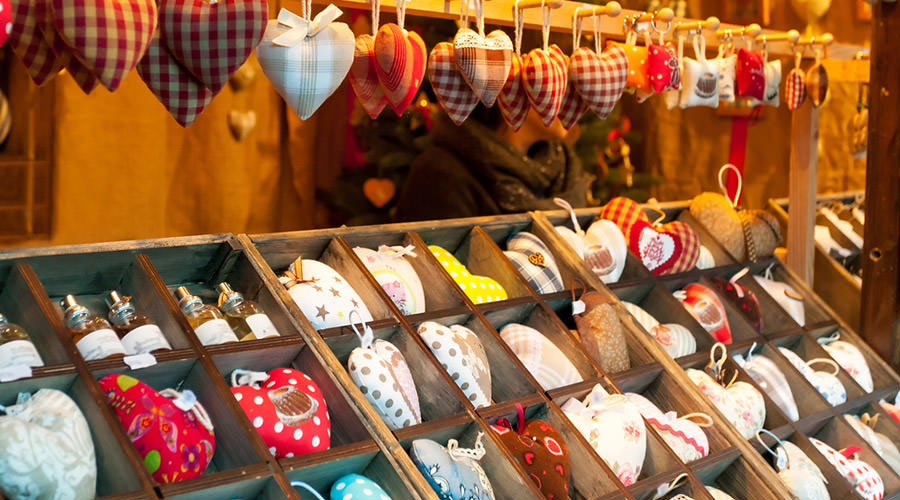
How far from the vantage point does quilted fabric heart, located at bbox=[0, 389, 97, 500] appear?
1.18 m

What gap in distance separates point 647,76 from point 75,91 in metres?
2.82

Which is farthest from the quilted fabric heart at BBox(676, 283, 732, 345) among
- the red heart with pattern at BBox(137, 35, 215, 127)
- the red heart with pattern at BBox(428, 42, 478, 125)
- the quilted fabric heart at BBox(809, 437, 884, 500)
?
the red heart with pattern at BBox(137, 35, 215, 127)

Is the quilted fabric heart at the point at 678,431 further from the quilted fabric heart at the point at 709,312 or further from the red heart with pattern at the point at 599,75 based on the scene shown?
the red heart with pattern at the point at 599,75

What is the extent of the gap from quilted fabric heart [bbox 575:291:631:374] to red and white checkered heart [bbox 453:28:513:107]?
55 centimetres

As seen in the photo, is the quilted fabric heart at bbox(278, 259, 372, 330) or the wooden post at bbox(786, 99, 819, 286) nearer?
the quilted fabric heart at bbox(278, 259, 372, 330)

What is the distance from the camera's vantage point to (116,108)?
4.17m

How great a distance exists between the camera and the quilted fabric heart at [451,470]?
4.80 feet

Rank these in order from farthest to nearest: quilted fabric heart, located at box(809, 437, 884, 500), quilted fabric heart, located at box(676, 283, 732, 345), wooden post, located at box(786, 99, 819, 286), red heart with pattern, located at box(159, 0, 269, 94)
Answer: wooden post, located at box(786, 99, 819, 286), quilted fabric heart, located at box(676, 283, 732, 345), quilted fabric heart, located at box(809, 437, 884, 500), red heart with pattern, located at box(159, 0, 269, 94)

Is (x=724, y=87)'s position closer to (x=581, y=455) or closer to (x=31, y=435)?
(x=581, y=455)

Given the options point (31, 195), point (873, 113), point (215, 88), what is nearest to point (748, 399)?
point (873, 113)

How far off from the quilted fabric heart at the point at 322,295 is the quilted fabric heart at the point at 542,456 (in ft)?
1.13

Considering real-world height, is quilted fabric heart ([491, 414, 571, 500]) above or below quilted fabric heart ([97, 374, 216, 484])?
below

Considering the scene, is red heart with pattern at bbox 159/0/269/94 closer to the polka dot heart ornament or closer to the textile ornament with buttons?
the polka dot heart ornament

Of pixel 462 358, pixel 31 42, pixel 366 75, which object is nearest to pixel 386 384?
pixel 462 358
